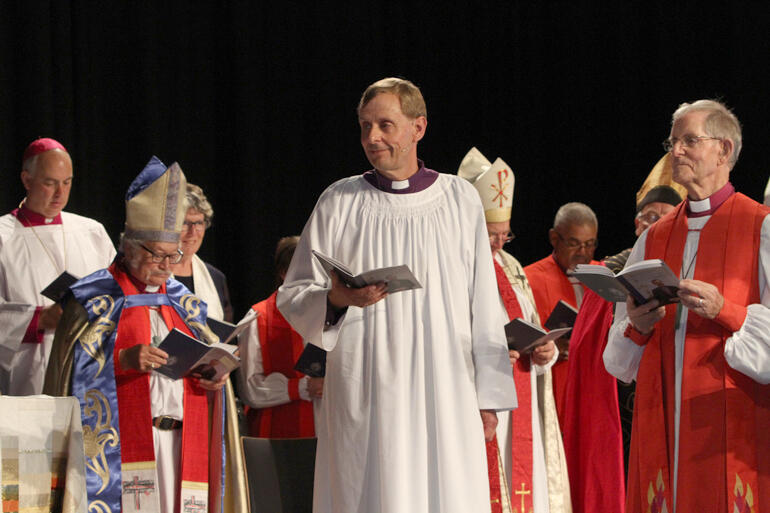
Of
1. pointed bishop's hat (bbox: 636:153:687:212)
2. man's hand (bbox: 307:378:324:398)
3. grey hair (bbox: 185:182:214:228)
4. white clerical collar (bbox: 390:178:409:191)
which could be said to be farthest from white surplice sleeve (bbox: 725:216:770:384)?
grey hair (bbox: 185:182:214:228)

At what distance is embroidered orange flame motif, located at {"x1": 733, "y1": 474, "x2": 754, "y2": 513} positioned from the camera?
143 inches

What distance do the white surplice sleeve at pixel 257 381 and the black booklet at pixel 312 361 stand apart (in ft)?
1.78

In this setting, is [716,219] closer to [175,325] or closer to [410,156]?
[410,156]

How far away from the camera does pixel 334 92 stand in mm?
7551

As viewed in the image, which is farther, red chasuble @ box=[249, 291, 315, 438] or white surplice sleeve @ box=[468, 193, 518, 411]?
red chasuble @ box=[249, 291, 315, 438]

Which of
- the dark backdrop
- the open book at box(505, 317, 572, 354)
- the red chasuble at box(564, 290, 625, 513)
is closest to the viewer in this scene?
the open book at box(505, 317, 572, 354)

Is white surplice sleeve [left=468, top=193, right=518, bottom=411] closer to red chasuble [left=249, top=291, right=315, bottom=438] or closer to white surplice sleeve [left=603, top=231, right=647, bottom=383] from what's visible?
white surplice sleeve [left=603, top=231, right=647, bottom=383]

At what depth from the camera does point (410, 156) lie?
12.4 ft

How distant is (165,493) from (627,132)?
4855mm

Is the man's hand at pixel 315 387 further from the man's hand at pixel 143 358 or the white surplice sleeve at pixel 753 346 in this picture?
the white surplice sleeve at pixel 753 346

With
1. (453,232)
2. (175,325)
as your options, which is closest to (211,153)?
(175,325)

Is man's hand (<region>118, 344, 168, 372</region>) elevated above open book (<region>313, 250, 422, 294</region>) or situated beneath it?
situated beneath

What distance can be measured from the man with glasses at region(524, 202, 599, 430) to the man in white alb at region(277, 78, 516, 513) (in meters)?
2.83

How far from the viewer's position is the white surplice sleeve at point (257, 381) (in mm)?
5172
